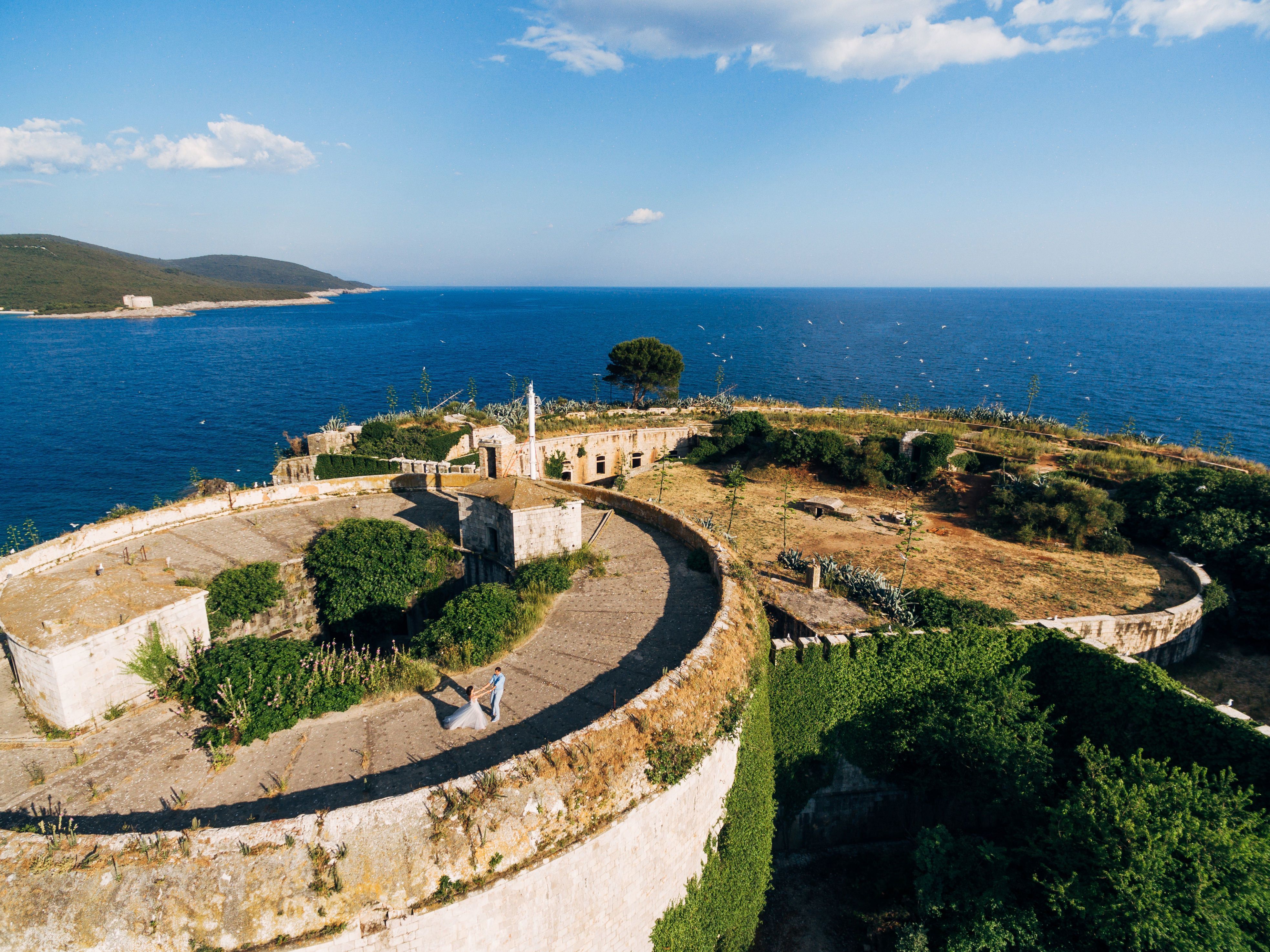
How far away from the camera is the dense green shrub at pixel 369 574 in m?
16.5

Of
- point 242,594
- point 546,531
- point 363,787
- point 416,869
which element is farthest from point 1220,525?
point 242,594

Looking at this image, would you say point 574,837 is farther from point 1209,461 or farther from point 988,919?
point 1209,461

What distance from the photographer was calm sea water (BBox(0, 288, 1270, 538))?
173ft

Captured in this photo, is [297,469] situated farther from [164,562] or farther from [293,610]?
[164,562]

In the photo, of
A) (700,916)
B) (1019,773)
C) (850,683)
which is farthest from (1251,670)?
(700,916)

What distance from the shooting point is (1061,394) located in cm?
7425

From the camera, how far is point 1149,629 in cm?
1805

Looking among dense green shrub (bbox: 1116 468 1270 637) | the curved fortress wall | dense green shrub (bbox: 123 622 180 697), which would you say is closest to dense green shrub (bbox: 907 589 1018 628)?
dense green shrub (bbox: 1116 468 1270 637)

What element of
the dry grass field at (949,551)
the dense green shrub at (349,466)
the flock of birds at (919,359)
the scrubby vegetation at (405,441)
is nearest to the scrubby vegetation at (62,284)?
the flock of birds at (919,359)

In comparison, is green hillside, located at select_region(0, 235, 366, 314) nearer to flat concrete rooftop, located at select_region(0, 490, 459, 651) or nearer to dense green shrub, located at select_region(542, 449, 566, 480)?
dense green shrub, located at select_region(542, 449, 566, 480)

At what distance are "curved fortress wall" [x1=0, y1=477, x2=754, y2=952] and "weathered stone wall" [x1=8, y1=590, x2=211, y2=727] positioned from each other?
3497 mm

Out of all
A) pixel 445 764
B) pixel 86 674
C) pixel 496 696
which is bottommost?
pixel 445 764

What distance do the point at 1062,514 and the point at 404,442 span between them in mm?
32675

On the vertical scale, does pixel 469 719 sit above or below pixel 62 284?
below
